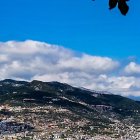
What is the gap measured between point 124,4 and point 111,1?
1.32ft

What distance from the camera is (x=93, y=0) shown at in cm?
1361

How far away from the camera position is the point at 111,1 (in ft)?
46.8

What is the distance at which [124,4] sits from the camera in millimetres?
14102

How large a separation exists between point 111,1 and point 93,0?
2.77ft

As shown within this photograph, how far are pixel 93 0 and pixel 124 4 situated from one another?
1031mm
